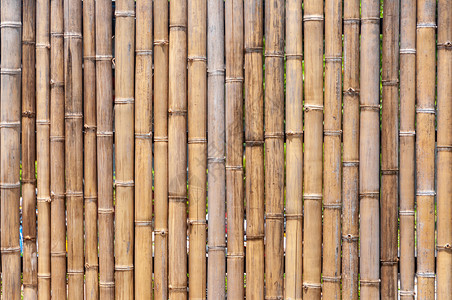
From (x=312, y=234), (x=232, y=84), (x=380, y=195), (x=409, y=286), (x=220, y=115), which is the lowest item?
(x=409, y=286)

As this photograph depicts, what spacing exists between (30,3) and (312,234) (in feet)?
4.77

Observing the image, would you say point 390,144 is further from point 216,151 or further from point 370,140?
point 216,151

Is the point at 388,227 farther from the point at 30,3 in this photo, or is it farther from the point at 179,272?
the point at 30,3

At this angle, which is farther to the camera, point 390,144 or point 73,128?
point 73,128

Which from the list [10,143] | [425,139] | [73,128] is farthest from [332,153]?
[10,143]

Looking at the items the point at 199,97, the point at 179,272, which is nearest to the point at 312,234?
the point at 179,272

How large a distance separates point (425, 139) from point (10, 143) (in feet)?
5.37

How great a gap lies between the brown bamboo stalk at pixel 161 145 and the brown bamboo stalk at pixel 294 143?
18.8 inches

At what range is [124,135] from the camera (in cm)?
198

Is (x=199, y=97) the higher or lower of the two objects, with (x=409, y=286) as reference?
higher

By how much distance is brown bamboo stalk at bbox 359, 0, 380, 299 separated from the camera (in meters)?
1.89

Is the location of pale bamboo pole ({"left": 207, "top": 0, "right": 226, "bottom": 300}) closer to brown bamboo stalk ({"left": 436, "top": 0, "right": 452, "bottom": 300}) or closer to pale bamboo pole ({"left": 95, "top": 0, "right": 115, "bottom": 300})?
pale bamboo pole ({"left": 95, "top": 0, "right": 115, "bottom": 300})

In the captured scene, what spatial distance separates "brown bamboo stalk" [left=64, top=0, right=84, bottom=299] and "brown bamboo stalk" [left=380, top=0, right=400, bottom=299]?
1.19 metres

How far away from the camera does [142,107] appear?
1978 millimetres
